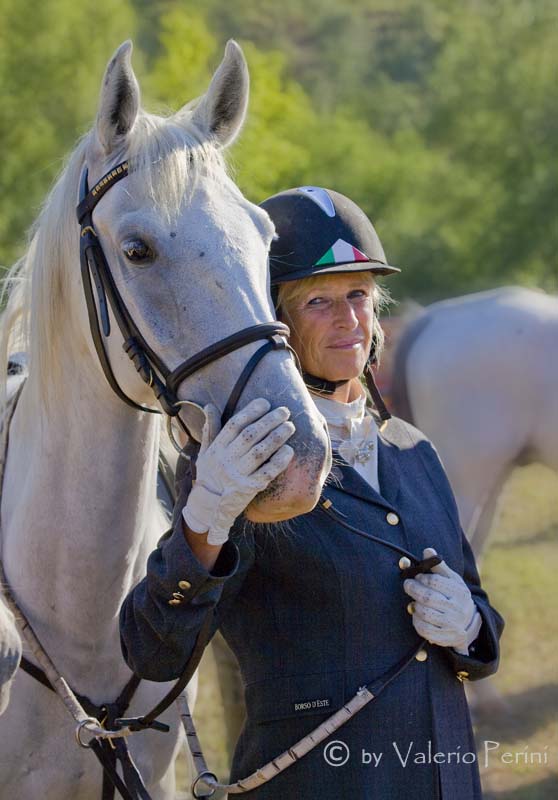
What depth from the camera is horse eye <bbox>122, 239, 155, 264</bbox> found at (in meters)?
2.00

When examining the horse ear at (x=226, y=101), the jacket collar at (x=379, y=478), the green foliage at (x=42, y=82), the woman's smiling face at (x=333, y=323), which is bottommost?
the jacket collar at (x=379, y=478)

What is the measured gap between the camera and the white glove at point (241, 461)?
1734 millimetres

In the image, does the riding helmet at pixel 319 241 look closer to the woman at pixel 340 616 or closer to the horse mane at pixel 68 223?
the woman at pixel 340 616

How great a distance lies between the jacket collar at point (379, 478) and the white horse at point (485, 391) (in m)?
3.54

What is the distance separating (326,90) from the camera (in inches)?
1451

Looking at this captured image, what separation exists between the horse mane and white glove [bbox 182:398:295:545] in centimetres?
51

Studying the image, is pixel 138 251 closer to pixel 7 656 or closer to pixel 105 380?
pixel 105 380

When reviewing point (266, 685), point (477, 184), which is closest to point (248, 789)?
point (266, 685)

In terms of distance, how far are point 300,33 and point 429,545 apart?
4590 cm

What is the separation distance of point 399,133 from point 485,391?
66.2 ft

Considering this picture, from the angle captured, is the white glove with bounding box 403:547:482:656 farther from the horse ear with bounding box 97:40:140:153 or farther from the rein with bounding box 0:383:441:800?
the horse ear with bounding box 97:40:140:153

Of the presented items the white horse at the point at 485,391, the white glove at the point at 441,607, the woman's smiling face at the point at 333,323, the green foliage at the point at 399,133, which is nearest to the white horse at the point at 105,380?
the woman's smiling face at the point at 333,323

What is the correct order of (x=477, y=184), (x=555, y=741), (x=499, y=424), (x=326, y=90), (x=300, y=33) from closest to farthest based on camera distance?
(x=555, y=741) < (x=499, y=424) < (x=477, y=184) < (x=326, y=90) < (x=300, y=33)

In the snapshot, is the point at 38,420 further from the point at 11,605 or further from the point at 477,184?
the point at 477,184
